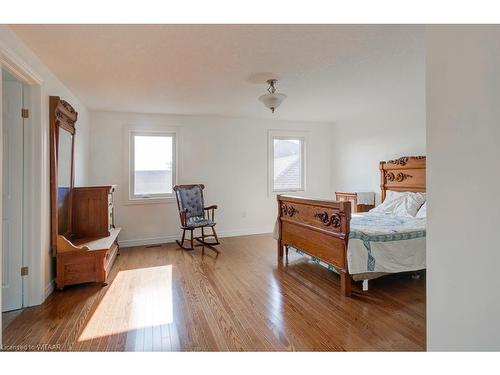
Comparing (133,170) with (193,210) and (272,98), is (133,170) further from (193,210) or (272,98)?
(272,98)

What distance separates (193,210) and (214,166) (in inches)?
40.2

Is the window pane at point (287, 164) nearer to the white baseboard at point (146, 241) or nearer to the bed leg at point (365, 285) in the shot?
the white baseboard at point (146, 241)

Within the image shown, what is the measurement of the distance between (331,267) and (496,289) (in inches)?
75.6

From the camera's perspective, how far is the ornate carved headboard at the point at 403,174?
4008 mm

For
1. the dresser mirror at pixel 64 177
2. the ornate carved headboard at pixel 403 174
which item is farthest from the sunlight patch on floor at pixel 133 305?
the ornate carved headboard at pixel 403 174

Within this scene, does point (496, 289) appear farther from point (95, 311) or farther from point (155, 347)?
point (95, 311)

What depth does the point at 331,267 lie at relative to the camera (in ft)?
9.09

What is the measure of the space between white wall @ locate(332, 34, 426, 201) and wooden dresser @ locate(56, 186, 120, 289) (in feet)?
Answer: 12.1

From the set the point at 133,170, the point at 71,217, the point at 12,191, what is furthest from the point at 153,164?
the point at 12,191

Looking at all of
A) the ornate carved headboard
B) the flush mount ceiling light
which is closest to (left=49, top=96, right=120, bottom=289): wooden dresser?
the flush mount ceiling light

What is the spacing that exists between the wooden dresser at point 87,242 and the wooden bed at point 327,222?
218 cm

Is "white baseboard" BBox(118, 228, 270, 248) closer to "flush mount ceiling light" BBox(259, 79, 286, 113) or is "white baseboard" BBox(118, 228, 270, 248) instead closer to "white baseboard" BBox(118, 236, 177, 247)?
"white baseboard" BBox(118, 236, 177, 247)
